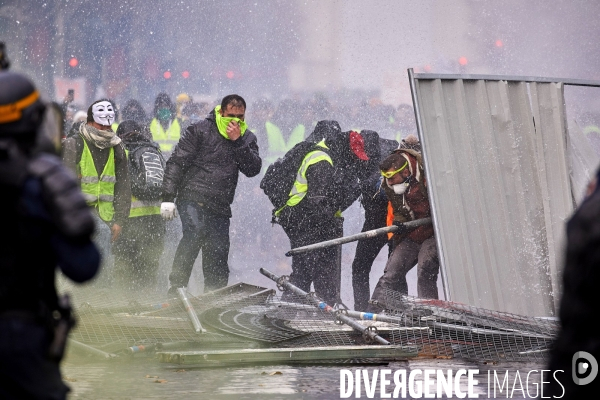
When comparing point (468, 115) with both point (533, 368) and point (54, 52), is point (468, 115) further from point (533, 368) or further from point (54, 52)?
point (54, 52)

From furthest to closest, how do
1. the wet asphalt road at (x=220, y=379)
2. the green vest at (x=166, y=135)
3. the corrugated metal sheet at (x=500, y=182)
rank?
1. the green vest at (x=166, y=135)
2. the corrugated metal sheet at (x=500, y=182)
3. the wet asphalt road at (x=220, y=379)

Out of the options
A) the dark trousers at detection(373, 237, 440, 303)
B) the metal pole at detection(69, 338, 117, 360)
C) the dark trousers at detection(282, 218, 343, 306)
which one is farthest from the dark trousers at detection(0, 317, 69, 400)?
the dark trousers at detection(282, 218, 343, 306)

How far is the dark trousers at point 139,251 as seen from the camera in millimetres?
9633

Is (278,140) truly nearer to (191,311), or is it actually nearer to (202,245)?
(202,245)

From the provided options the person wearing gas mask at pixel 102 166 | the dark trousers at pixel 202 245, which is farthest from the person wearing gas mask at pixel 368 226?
the person wearing gas mask at pixel 102 166

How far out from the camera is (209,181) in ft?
31.8

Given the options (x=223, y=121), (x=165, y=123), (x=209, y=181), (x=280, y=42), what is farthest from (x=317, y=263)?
(x=280, y=42)

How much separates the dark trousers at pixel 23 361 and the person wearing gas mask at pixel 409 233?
707cm

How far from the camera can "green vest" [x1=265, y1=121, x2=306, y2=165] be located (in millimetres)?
12312

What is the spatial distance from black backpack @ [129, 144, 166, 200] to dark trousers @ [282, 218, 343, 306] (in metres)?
1.40

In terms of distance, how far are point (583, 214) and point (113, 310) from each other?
5734 mm

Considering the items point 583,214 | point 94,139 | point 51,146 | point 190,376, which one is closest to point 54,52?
point 94,139

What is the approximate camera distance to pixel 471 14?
12.4 metres

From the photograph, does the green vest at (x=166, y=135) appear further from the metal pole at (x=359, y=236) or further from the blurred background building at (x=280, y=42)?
the metal pole at (x=359, y=236)
